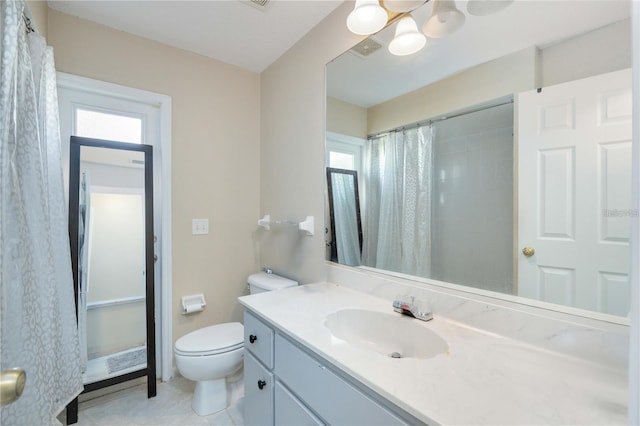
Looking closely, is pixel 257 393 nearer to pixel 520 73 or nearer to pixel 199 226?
pixel 199 226

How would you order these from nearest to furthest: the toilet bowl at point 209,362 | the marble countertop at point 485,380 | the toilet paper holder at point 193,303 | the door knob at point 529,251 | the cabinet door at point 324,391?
the marble countertop at point 485,380
the cabinet door at point 324,391
the door knob at point 529,251
the toilet bowl at point 209,362
the toilet paper holder at point 193,303

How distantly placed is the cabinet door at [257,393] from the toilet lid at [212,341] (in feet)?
0.96

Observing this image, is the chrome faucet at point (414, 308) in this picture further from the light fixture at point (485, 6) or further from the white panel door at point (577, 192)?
the light fixture at point (485, 6)

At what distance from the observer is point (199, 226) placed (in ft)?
7.10

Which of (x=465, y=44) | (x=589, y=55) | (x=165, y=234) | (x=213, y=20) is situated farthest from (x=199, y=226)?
(x=589, y=55)

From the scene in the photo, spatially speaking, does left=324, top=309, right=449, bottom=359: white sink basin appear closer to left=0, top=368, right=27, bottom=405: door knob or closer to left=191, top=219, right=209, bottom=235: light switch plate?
left=0, top=368, right=27, bottom=405: door knob

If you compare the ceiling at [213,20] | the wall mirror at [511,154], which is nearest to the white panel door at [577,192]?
the wall mirror at [511,154]

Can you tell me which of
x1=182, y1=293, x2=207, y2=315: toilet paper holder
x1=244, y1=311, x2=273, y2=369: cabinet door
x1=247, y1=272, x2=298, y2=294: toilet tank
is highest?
x1=247, y1=272, x2=298, y2=294: toilet tank

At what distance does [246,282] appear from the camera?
239cm

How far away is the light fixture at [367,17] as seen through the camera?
1317mm

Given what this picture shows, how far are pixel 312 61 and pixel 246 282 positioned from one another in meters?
1.76

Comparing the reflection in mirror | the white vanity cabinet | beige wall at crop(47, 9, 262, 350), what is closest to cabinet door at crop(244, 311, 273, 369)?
the white vanity cabinet

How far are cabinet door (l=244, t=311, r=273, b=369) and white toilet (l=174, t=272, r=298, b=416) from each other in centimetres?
33

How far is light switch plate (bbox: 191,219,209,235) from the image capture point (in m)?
2.14
